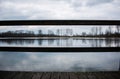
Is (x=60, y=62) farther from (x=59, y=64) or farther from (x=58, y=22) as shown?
(x=58, y=22)

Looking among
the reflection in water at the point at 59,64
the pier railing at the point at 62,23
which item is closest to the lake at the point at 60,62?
the reflection in water at the point at 59,64

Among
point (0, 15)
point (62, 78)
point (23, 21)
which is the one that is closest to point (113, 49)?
point (62, 78)

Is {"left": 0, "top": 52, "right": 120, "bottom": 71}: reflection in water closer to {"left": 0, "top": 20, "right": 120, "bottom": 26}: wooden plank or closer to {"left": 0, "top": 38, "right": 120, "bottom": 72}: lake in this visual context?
{"left": 0, "top": 38, "right": 120, "bottom": 72}: lake

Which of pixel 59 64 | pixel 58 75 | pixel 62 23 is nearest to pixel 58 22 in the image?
pixel 62 23

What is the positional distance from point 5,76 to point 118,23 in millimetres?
1793

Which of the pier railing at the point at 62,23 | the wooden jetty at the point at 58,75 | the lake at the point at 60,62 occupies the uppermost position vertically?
the pier railing at the point at 62,23

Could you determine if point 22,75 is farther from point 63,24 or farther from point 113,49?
point 113,49

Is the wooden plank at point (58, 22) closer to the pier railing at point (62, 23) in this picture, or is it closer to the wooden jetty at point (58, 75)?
the pier railing at point (62, 23)

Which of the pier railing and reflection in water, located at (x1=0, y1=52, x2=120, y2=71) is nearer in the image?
the pier railing

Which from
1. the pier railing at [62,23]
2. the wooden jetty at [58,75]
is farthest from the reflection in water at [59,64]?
the pier railing at [62,23]

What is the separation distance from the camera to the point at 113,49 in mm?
3209

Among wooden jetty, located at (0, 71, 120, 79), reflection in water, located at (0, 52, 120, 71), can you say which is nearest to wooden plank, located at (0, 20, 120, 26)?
wooden jetty, located at (0, 71, 120, 79)

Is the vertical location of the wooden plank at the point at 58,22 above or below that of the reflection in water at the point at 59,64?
above

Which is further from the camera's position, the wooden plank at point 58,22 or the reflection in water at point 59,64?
the reflection in water at point 59,64
